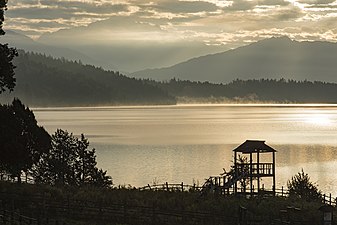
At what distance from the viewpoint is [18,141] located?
5203 cm

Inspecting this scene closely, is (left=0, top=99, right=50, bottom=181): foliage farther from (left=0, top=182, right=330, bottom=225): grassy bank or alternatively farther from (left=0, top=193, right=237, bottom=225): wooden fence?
(left=0, top=193, right=237, bottom=225): wooden fence

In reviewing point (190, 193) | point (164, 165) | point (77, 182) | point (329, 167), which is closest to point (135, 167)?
point (164, 165)

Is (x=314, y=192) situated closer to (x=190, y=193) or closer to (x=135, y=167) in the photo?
(x=190, y=193)

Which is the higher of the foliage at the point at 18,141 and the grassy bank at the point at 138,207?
the foliage at the point at 18,141

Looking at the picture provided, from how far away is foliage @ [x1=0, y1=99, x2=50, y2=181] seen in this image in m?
50.9

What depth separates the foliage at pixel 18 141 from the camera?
50.9 m

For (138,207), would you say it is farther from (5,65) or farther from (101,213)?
(5,65)

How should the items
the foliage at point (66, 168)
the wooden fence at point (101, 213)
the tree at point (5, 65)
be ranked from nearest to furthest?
the wooden fence at point (101, 213)
the tree at point (5, 65)
the foliage at point (66, 168)

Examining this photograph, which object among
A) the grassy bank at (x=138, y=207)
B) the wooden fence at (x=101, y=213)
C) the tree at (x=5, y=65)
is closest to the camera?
the wooden fence at (x=101, y=213)

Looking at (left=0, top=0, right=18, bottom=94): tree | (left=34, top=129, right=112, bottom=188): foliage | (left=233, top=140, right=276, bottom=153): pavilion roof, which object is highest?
(left=0, top=0, right=18, bottom=94): tree

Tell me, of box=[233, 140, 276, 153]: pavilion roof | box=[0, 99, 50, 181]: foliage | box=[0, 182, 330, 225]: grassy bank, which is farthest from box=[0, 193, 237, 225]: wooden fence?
box=[233, 140, 276, 153]: pavilion roof

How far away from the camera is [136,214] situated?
46062 millimetres

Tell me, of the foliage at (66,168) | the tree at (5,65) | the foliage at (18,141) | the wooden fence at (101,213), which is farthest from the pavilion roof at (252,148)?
the tree at (5,65)

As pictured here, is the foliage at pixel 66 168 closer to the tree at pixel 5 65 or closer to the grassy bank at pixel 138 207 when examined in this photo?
the grassy bank at pixel 138 207
